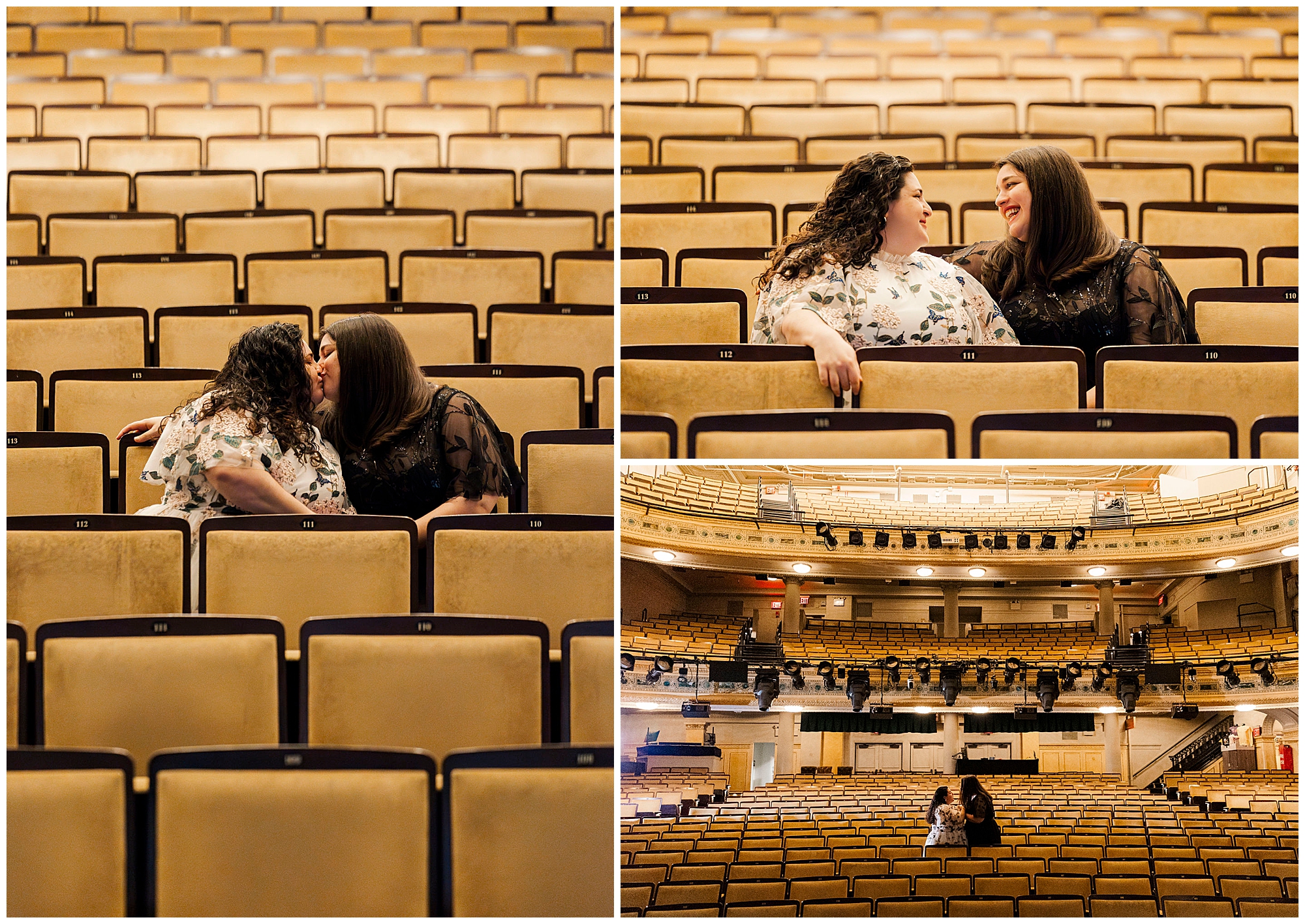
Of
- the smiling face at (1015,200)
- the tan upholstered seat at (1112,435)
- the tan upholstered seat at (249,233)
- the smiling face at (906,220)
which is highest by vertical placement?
the tan upholstered seat at (249,233)

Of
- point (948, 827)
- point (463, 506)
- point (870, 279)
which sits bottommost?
point (948, 827)

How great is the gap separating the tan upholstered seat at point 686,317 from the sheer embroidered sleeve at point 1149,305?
0.41 meters

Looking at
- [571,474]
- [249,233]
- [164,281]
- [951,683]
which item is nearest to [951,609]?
[951,683]

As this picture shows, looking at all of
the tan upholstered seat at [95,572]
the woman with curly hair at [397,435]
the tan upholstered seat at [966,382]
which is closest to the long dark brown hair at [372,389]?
the woman with curly hair at [397,435]

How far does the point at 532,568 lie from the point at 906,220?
18.1 inches

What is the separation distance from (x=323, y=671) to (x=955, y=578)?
0.45 meters

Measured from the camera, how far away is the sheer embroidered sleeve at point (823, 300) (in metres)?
1.02

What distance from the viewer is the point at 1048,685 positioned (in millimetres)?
759

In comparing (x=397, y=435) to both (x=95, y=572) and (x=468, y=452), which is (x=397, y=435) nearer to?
(x=468, y=452)

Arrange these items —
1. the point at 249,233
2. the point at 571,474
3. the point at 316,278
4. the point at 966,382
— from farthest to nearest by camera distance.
Answer: the point at 249,233 < the point at 316,278 < the point at 571,474 < the point at 966,382

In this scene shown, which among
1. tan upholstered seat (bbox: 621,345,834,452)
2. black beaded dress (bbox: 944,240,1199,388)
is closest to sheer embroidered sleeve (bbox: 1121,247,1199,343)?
black beaded dress (bbox: 944,240,1199,388)

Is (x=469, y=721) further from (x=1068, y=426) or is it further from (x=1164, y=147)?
(x=1164, y=147)

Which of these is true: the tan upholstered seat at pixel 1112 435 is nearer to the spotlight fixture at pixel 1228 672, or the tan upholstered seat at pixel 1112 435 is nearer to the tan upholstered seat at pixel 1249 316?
the spotlight fixture at pixel 1228 672

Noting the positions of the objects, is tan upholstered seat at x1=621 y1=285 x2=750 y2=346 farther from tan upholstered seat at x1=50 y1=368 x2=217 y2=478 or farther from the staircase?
the staircase
